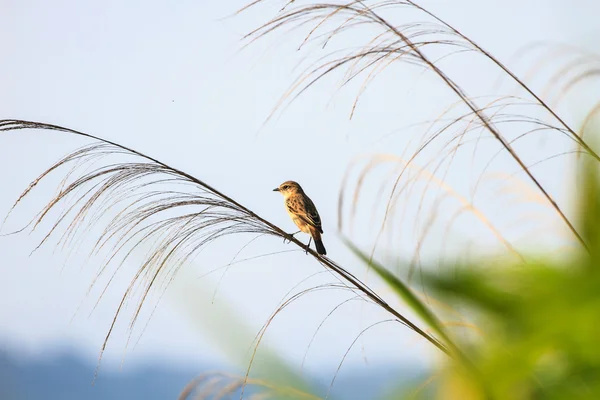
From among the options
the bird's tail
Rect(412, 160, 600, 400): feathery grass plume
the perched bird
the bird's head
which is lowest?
Rect(412, 160, 600, 400): feathery grass plume

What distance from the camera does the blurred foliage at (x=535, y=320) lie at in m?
0.74

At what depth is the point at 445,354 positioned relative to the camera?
141cm

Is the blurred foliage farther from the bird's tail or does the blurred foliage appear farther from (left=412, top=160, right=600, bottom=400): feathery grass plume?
the bird's tail

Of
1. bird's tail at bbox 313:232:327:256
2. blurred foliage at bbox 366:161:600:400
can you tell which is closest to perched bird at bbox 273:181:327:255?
bird's tail at bbox 313:232:327:256

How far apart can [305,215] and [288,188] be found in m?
0.64

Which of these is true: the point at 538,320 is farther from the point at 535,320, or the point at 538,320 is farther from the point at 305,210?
the point at 305,210

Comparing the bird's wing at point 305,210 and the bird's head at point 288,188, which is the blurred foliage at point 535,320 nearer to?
the bird's wing at point 305,210

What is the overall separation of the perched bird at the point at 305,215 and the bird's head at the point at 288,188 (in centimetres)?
2

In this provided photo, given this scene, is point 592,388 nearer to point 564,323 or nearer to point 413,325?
point 564,323

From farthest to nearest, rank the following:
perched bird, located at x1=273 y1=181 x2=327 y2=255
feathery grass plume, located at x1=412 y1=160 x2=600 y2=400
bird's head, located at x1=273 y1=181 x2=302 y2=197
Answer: bird's head, located at x1=273 y1=181 x2=302 y2=197, perched bird, located at x1=273 y1=181 x2=327 y2=255, feathery grass plume, located at x1=412 y1=160 x2=600 y2=400

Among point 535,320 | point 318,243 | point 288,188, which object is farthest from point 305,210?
point 535,320

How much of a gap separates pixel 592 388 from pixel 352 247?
27.3 inches

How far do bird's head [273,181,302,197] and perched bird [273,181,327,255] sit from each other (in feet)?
0.05

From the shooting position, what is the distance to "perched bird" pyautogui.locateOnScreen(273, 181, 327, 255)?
16.1 feet
